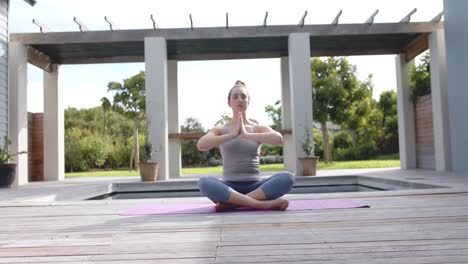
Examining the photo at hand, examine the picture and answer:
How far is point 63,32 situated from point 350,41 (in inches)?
269

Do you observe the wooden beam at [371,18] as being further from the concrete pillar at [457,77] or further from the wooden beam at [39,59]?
the wooden beam at [39,59]

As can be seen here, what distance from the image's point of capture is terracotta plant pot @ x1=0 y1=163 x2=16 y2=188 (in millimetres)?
7789

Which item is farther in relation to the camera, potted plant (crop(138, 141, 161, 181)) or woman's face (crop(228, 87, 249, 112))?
potted plant (crop(138, 141, 161, 181))

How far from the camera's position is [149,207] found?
154 inches

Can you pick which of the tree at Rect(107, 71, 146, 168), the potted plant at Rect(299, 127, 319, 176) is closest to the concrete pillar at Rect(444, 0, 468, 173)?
the potted plant at Rect(299, 127, 319, 176)

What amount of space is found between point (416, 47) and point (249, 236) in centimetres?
971

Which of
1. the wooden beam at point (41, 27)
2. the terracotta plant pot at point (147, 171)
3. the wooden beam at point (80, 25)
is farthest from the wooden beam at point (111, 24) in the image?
the terracotta plant pot at point (147, 171)

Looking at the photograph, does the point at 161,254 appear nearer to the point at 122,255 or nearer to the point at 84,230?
the point at 122,255

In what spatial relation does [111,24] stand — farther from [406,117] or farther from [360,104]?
[360,104]

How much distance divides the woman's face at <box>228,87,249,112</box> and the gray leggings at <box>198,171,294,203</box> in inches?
24.4

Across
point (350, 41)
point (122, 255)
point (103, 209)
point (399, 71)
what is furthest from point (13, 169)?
point (399, 71)

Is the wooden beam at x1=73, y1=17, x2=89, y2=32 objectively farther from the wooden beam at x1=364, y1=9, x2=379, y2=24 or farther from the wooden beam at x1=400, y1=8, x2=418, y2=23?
the wooden beam at x1=400, y1=8, x2=418, y2=23

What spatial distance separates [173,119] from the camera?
11172 millimetres

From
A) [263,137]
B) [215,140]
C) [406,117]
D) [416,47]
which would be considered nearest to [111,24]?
[215,140]
